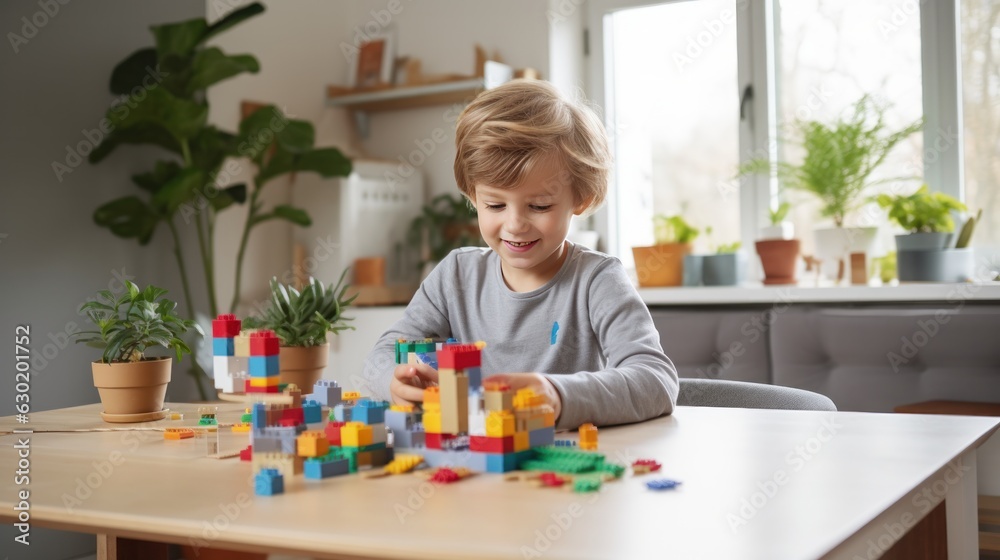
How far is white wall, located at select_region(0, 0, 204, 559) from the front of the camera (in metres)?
2.63

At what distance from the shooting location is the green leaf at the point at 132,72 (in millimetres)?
2891

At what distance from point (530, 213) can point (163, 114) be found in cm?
181

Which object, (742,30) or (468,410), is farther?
(742,30)

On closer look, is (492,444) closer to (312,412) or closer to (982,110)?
(312,412)

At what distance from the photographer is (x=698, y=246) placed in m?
3.26

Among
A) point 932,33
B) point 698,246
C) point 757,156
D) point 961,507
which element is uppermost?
point 932,33

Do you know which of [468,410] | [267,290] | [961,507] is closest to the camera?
[468,410]

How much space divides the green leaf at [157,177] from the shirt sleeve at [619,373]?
6.31 feet

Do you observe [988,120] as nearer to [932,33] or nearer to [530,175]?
[932,33]

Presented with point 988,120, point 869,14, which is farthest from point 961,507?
point 869,14

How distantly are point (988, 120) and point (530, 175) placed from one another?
79.8 inches

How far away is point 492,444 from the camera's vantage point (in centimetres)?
92

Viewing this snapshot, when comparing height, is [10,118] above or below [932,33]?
below

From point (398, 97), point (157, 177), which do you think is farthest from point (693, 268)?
point (157, 177)
